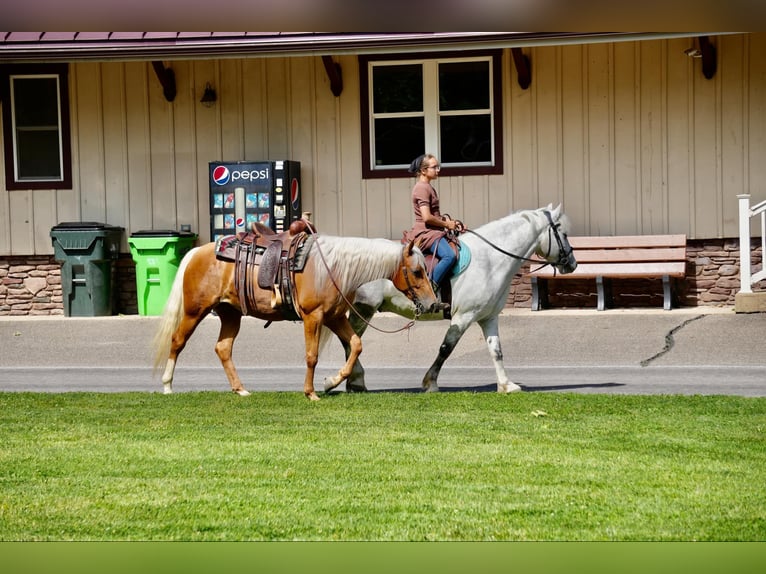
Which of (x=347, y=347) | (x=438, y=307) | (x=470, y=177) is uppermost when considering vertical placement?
(x=470, y=177)

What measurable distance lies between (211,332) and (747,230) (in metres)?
7.15

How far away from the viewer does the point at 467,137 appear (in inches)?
652

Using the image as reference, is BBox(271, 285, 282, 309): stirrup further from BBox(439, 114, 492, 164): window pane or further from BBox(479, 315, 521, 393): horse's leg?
BBox(439, 114, 492, 164): window pane

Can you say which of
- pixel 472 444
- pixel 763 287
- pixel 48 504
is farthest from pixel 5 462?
pixel 763 287

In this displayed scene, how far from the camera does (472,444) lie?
23.7 feet

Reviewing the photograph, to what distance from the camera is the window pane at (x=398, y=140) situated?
16656 mm

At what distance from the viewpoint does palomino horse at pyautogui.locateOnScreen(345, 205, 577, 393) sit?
32.9ft

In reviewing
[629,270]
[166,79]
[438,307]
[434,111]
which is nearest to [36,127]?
[166,79]

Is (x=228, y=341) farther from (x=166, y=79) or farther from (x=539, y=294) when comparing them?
(x=166, y=79)

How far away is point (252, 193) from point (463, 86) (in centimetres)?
342

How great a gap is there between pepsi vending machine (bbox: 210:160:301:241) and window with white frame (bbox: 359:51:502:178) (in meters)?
1.21

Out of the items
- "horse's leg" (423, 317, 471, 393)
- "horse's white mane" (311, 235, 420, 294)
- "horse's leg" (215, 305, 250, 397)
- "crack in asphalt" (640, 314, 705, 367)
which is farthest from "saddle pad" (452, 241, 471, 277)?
"crack in asphalt" (640, 314, 705, 367)

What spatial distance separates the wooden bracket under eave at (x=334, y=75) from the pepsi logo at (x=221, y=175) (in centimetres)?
194
